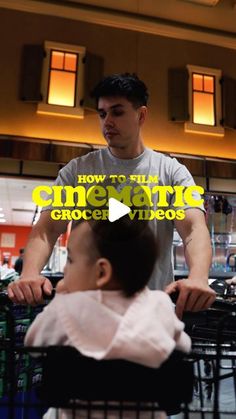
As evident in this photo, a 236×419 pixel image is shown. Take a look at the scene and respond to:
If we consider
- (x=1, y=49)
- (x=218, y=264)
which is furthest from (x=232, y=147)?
(x=1, y=49)

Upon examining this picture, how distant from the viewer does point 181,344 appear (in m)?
0.84

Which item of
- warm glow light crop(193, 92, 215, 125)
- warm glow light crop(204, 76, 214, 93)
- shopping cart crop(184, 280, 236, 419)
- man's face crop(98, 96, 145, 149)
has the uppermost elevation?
warm glow light crop(204, 76, 214, 93)

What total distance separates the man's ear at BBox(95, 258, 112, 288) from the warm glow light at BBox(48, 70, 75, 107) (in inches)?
259

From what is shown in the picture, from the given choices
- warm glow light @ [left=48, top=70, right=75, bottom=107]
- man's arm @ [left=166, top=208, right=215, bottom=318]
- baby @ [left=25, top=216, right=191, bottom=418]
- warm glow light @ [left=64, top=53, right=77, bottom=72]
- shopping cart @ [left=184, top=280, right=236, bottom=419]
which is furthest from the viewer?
warm glow light @ [left=64, top=53, right=77, bottom=72]

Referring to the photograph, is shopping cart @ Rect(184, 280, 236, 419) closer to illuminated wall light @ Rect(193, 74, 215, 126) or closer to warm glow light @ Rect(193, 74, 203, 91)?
illuminated wall light @ Rect(193, 74, 215, 126)

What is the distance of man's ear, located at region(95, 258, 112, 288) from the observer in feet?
2.67

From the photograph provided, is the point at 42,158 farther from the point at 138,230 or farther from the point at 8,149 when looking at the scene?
the point at 138,230

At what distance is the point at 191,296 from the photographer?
1019 mm

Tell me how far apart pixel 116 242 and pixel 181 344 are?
232mm

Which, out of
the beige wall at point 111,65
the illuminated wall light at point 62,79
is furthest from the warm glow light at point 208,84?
the illuminated wall light at point 62,79

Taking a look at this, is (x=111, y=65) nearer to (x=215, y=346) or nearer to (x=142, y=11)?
(x=142, y=11)

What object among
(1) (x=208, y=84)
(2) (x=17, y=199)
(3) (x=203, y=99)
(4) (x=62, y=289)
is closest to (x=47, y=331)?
(4) (x=62, y=289)

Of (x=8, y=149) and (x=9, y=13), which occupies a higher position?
(x=9, y=13)

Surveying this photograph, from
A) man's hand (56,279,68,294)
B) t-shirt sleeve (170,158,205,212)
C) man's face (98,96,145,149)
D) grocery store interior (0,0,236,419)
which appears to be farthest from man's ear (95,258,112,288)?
grocery store interior (0,0,236,419)
